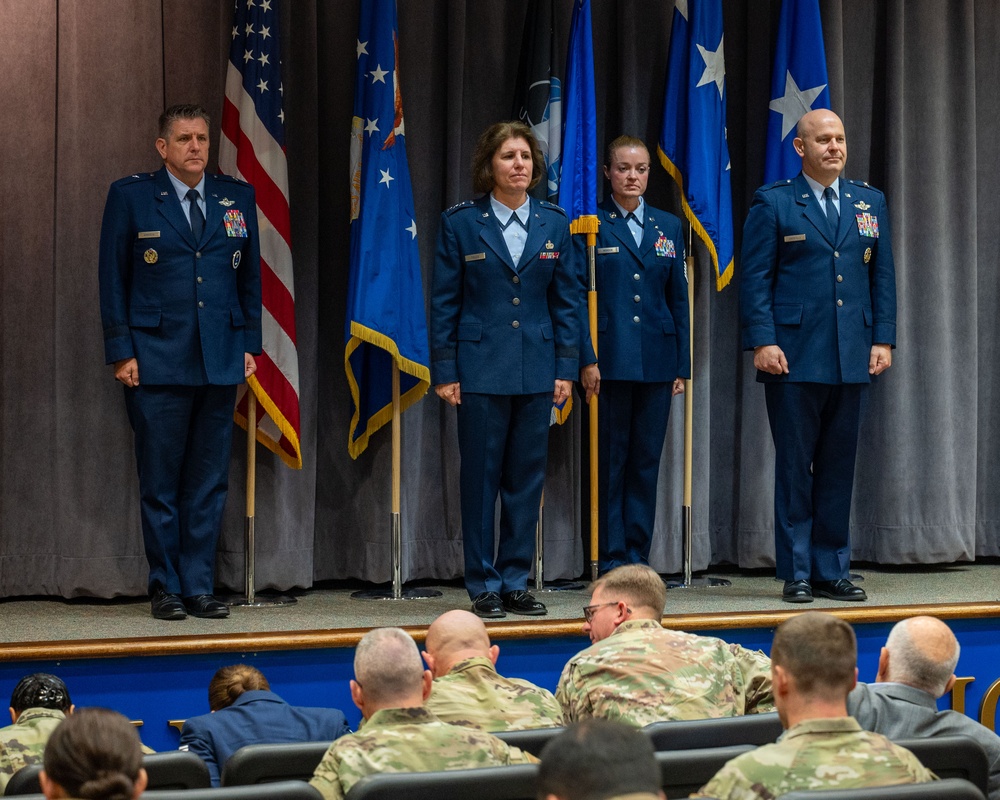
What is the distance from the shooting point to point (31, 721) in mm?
2891

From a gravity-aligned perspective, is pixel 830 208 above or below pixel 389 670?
above

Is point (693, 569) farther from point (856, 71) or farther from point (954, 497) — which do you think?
point (856, 71)

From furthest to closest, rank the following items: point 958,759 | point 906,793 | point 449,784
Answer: point 958,759 → point 449,784 → point 906,793

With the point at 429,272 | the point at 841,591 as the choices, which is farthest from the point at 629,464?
the point at 429,272

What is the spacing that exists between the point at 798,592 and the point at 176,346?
2.42 metres

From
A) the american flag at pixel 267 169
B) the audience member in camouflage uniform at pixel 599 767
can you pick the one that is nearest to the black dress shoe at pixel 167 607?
the american flag at pixel 267 169

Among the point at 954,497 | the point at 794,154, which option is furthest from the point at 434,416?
the point at 954,497

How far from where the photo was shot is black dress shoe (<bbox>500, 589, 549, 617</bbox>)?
4.73 meters

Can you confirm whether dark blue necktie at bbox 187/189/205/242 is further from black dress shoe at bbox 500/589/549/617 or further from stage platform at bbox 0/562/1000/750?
black dress shoe at bbox 500/589/549/617

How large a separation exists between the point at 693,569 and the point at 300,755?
3.76 meters

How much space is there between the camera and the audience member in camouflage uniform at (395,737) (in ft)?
7.68

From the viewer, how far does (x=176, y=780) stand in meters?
2.42

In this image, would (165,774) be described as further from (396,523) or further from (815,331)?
(815,331)

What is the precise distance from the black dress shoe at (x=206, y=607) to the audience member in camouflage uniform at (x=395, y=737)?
2.17 meters
